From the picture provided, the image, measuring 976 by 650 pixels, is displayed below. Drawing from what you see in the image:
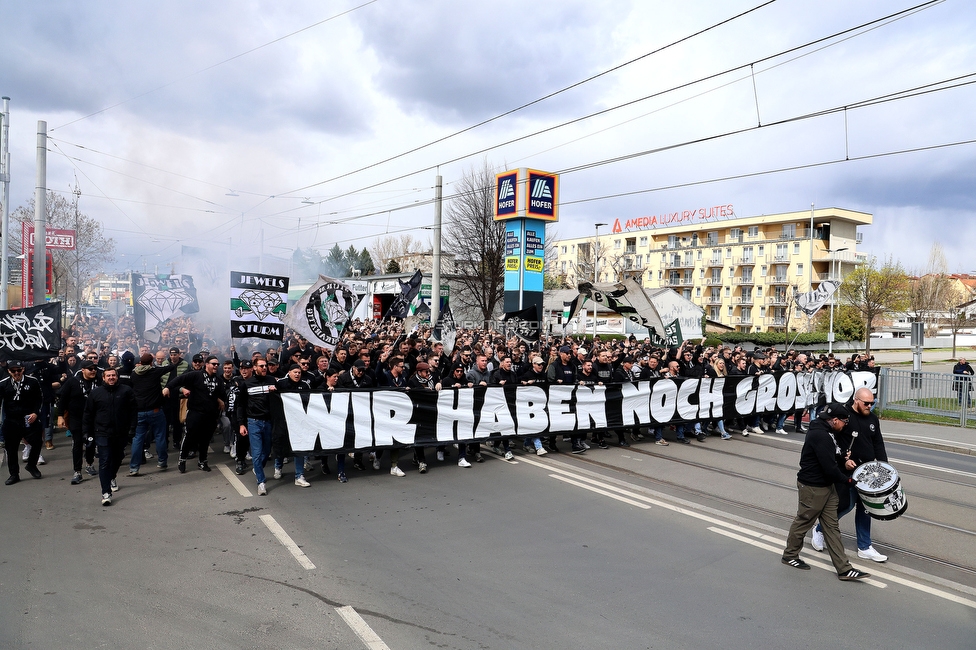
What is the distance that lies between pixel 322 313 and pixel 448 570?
288 inches

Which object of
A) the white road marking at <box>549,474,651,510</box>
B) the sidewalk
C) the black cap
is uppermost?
the black cap

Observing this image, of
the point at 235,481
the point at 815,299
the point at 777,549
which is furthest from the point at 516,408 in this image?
the point at 815,299

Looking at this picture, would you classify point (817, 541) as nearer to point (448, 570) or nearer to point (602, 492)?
point (602, 492)

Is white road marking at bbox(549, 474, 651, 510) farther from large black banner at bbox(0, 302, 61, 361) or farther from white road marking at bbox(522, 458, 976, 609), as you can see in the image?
large black banner at bbox(0, 302, 61, 361)

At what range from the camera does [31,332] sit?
11422mm

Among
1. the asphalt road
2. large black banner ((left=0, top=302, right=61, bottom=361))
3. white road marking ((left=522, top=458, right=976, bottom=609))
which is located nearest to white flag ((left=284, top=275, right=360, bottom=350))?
the asphalt road

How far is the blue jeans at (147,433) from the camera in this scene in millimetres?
9188

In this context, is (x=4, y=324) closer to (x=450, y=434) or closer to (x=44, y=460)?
(x=44, y=460)

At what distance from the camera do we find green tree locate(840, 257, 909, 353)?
4262 cm

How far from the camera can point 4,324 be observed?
443 inches

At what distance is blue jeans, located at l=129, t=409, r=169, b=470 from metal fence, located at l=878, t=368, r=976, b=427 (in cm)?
1803

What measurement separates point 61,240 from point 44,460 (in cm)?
1250

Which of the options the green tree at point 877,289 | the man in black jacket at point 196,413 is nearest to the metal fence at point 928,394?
the man in black jacket at point 196,413

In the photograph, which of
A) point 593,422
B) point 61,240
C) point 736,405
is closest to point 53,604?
point 593,422
